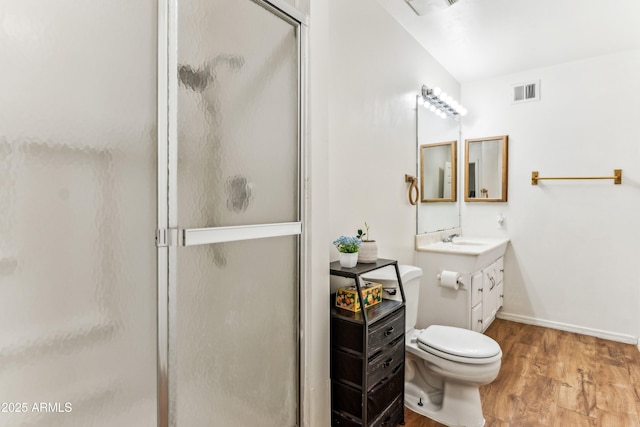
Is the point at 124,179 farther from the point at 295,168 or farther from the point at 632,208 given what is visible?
the point at 632,208

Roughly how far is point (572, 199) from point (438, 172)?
1335 millimetres

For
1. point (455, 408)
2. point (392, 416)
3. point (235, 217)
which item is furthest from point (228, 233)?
point (455, 408)

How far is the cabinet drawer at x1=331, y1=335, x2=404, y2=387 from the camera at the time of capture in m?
1.54

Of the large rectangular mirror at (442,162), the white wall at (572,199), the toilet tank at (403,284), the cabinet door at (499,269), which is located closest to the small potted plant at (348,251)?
the toilet tank at (403,284)

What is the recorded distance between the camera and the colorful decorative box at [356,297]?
5.41 feet

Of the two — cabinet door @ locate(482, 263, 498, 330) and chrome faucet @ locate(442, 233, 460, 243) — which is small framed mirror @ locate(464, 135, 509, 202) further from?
cabinet door @ locate(482, 263, 498, 330)

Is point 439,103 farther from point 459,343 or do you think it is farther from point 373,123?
point 459,343

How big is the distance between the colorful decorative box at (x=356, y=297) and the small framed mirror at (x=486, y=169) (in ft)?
7.80

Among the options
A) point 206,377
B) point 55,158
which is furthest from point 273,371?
point 55,158

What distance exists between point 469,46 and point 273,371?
3.00 meters

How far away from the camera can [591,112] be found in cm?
311

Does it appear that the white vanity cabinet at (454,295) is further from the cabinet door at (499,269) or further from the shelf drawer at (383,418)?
the shelf drawer at (383,418)

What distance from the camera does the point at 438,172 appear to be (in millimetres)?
3150

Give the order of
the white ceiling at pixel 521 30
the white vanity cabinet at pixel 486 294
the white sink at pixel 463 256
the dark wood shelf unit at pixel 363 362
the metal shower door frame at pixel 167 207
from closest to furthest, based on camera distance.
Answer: the metal shower door frame at pixel 167 207, the dark wood shelf unit at pixel 363 362, the white ceiling at pixel 521 30, the white sink at pixel 463 256, the white vanity cabinet at pixel 486 294
